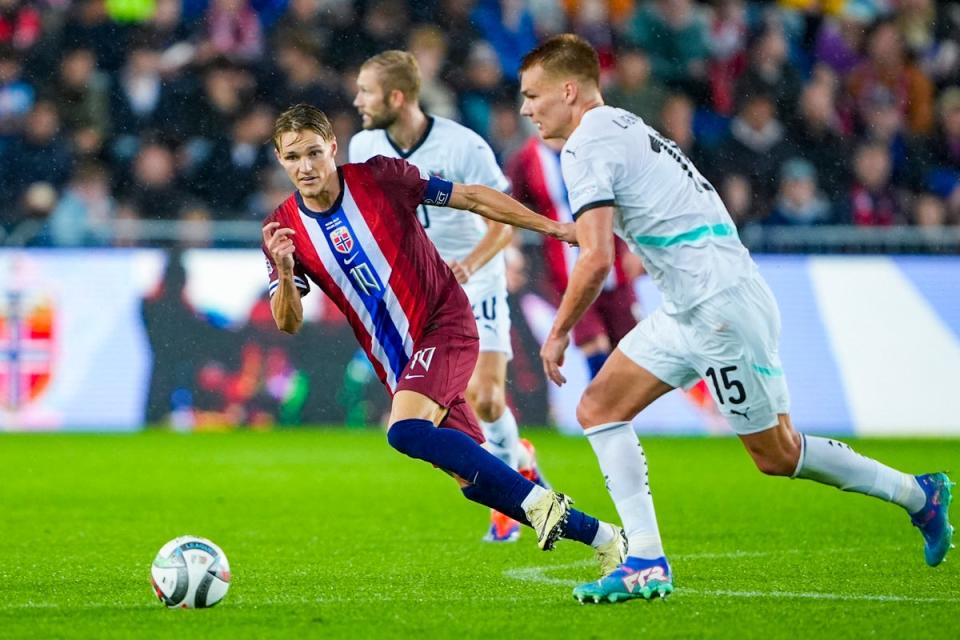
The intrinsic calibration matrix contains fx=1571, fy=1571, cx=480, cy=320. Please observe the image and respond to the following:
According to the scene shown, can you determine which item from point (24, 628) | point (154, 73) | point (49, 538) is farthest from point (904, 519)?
point (154, 73)

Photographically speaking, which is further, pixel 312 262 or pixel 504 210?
pixel 312 262

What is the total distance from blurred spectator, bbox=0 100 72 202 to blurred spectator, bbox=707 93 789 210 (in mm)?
6438

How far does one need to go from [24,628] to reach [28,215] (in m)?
9.95

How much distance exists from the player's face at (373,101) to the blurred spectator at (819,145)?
9.06m

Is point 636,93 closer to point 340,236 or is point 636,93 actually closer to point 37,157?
point 37,157

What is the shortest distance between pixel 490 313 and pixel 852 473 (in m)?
2.89

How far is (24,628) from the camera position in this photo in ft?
16.9

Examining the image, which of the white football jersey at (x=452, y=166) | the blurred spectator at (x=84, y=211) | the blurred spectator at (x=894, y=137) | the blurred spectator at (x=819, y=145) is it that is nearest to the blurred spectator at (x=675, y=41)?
the blurred spectator at (x=819, y=145)

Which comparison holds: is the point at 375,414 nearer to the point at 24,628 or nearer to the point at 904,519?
the point at 904,519

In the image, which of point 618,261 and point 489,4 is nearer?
point 618,261

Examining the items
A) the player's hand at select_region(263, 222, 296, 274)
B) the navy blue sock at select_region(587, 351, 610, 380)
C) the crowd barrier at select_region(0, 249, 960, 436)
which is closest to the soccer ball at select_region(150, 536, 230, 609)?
the player's hand at select_region(263, 222, 296, 274)

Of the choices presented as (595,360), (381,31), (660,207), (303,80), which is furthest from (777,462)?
(381,31)

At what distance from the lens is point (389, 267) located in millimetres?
6395

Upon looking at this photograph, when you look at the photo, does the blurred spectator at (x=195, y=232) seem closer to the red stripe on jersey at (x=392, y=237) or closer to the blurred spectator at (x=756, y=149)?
the blurred spectator at (x=756, y=149)
